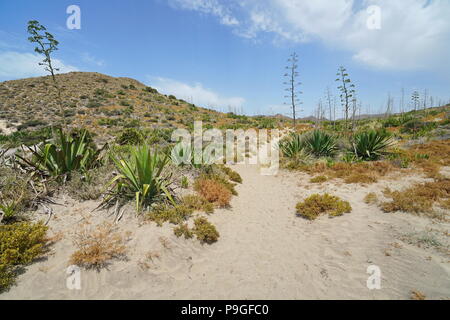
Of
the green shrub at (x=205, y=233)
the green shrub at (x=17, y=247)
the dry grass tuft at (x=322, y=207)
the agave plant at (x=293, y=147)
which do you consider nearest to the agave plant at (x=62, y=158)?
the green shrub at (x=17, y=247)

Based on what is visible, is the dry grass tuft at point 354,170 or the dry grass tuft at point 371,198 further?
the dry grass tuft at point 354,170

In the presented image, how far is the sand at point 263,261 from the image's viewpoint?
9.95 feet

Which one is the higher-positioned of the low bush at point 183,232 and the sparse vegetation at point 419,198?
the sparse vegetation at point 419,198

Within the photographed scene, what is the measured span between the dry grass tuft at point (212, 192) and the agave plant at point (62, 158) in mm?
3282

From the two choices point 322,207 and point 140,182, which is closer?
point 140,182

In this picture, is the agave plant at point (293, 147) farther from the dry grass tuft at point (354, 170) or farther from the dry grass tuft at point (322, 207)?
the dry grass tuft at point (322, 207)

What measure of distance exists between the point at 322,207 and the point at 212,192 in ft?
10.5

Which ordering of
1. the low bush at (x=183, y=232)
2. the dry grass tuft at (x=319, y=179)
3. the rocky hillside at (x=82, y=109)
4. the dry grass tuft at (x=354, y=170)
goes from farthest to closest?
the rocky hillside at (x=82, y=109)
the dry grass tuft at (x=319, y=179)
the dry grass tuft at (x=354, y=170)
the low bush at (x=183, y=232)

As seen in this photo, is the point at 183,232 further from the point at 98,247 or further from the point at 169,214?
the point at 98,247

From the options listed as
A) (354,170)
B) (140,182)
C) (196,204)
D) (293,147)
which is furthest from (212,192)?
(293,147)

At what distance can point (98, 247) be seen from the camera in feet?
11.4
